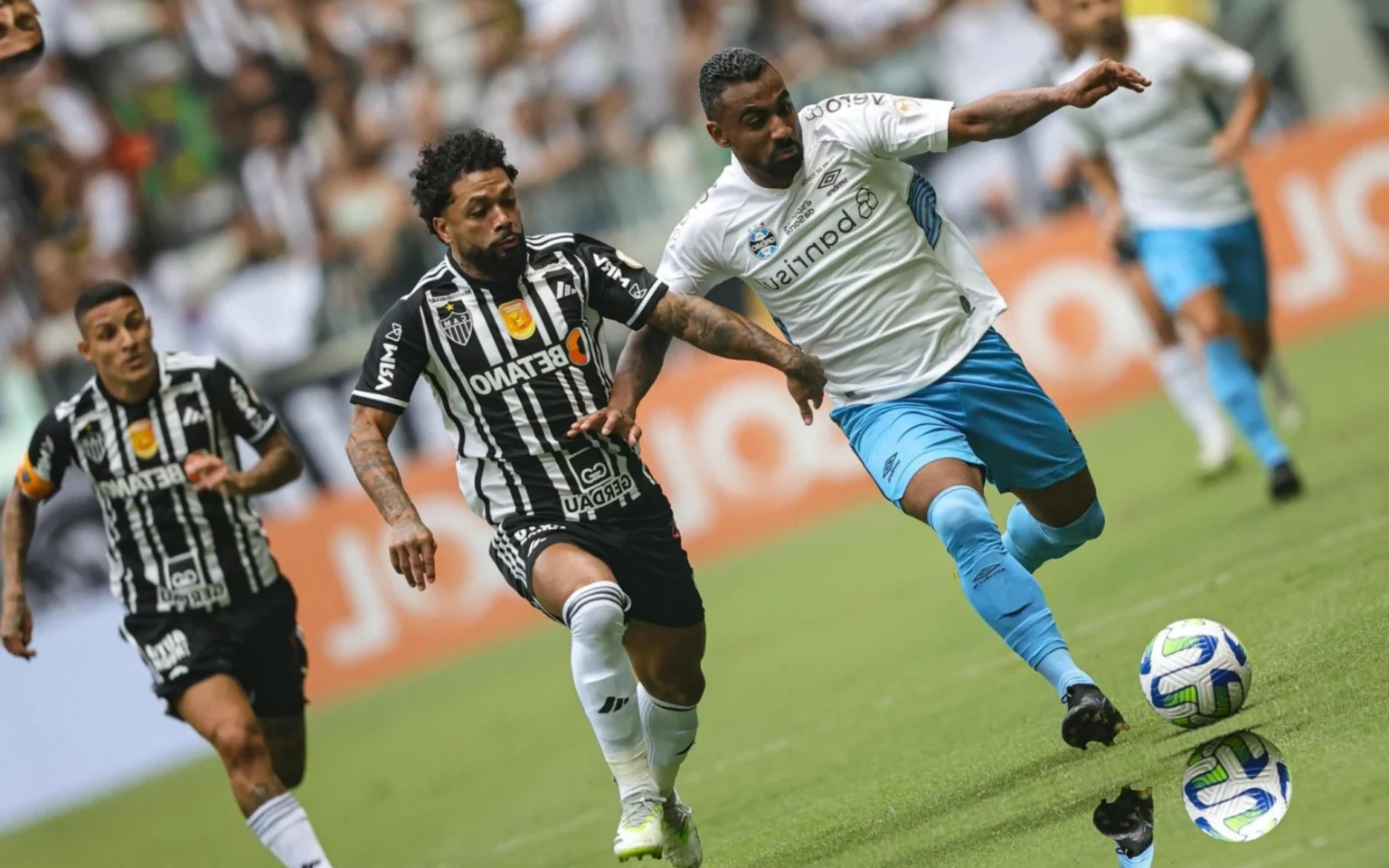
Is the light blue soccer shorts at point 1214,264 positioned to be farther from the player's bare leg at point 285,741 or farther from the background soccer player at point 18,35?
the background soccer player at point 18,35

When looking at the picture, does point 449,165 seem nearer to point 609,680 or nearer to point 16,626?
point 609,680

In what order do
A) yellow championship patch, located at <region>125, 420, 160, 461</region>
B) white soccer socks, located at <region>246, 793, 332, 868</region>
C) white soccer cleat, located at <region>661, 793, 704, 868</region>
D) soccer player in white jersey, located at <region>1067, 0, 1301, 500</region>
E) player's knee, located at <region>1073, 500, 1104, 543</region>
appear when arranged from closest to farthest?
white soccer cleat, located at <region>661, 793, 704, 868</region> < player's knee, located at <region>1073, 500, 1104, 543</region> < white soccer socks, located at <region>246, 793, 332, 868</region> < yellow championship patch, located at <region>125, 420, 160, 461</region> < soccer player in white jersey, located at <region>1067, 0, 1301, 500</region>

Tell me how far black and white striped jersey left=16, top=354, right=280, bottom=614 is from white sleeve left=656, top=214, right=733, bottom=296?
1864 millimetres

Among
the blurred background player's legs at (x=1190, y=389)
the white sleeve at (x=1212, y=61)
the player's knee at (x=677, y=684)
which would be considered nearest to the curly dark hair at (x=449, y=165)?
the player's knee at (x=677, y=684)

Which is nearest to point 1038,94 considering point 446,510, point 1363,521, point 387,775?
point 1363,521

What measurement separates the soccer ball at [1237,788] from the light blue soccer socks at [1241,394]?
4.51m

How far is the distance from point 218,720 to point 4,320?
11.9 meters

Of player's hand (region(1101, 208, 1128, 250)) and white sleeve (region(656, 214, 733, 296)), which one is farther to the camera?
player's hand (region(1101, 208, 1128, 250))

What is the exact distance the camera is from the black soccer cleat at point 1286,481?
930cm

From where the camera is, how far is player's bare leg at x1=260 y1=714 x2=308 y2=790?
733 cm

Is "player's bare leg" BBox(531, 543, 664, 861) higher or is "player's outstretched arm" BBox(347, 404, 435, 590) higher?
"player's outstretched arm" BBox(347, 404, 435, 590)

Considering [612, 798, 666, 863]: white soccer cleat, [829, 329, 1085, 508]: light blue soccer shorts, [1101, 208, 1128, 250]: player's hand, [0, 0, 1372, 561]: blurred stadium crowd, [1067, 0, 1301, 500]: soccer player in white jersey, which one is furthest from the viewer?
[0, 0, 1372, 561]: blurred stadium crowd

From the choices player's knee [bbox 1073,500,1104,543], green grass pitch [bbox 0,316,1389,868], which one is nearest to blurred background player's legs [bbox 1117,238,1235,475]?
green grass pitch [bbox 0,316,1389,868]

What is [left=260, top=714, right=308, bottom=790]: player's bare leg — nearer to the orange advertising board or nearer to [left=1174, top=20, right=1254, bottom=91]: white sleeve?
[left=1174, top=20, right=1254, bottom=91]: white sleeve
